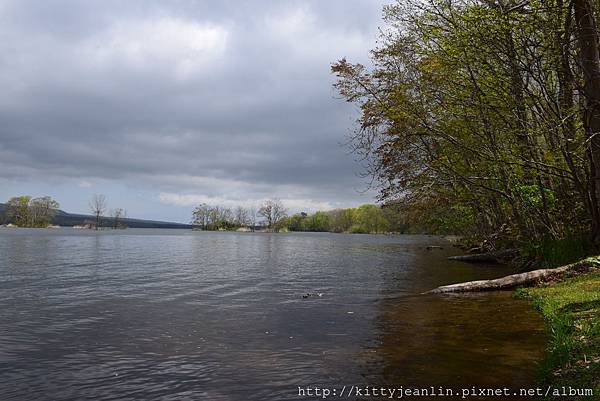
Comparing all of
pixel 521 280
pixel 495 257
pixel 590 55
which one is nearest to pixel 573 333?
pixel 590 55

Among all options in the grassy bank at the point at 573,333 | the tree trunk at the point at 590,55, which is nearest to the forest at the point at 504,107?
the tree trunk at the point at 590,55

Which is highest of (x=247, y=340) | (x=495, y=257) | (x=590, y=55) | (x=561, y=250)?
(x=590, y=55)

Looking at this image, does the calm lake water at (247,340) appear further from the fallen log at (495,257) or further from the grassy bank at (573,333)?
the fallen log at (495,257)

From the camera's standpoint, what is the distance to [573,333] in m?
9.60

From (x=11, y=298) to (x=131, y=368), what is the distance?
40.3 feet

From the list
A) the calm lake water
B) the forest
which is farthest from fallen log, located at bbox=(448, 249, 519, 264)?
the calm lake water

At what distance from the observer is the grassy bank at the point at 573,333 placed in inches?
283

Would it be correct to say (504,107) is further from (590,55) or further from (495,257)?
(495,257)

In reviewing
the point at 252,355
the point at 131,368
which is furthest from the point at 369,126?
the point at 131,368

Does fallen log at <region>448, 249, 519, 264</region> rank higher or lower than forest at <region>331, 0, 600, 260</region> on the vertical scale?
lower

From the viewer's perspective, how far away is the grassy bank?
23.6 feet

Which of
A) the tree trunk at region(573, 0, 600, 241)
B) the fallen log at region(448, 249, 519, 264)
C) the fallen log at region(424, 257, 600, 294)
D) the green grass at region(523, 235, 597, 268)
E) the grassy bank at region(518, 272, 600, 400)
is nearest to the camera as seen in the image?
the grassy bank at region(518, 272, 600, 400)

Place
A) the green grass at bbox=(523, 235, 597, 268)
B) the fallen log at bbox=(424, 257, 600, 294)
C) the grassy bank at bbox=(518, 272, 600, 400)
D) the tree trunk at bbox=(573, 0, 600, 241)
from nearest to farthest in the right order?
the grassy bank at bbox=(518, 272, 600, 400)
the tree trunk at bbox=(573, 0, 600, 241)
the fallen log at bbox=(424, 257, 600, 294)
the green grass at bbox=(523, 235, 597, 268)

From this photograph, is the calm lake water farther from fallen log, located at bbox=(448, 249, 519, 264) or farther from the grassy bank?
fallen log, located at bbox=(448, 249, 519, 264)
